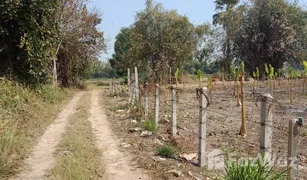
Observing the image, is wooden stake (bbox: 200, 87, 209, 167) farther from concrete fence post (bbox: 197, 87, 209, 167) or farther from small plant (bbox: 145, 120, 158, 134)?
small plant (bbox: 145, 120, 158, 134)

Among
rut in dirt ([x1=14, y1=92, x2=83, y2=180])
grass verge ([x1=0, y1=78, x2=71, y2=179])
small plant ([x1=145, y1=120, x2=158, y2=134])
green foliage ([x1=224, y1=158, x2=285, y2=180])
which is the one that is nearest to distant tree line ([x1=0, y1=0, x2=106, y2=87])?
grass verge ([x1=0, y1=78, x2=71, y2=179])

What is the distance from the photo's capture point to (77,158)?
16.8 feet

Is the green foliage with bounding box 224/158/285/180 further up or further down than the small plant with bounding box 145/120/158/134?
further up

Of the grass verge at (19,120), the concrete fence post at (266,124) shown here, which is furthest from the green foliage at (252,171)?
the grass verge at (19,120)

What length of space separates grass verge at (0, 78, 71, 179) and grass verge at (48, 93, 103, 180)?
622 millimetres

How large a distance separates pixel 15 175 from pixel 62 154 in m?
1.00

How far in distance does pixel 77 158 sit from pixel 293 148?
3.27m

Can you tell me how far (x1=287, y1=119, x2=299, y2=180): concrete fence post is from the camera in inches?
116

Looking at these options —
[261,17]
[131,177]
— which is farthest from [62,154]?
[261,17]

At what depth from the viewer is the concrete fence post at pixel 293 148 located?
2938mm

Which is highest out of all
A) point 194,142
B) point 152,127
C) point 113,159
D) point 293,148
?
point 293,148

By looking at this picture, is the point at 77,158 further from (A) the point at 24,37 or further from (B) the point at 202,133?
(A) the point at 24,37

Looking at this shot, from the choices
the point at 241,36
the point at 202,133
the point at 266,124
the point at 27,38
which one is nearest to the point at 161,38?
the point at 241,36

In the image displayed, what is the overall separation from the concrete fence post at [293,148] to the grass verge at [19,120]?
3.53m
